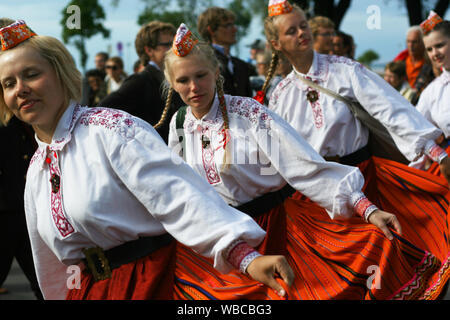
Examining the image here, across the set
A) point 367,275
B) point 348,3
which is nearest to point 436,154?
point 367,275

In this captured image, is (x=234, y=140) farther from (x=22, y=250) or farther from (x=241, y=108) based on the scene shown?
(x=22, y=250)

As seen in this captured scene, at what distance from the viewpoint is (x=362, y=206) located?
9.92 feet

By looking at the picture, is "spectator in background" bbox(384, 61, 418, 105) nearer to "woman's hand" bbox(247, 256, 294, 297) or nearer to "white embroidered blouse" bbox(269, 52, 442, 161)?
"white embroidered blouse" bbox(269, 52, 442, 161)

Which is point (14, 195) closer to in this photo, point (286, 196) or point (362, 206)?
point (286, 196)

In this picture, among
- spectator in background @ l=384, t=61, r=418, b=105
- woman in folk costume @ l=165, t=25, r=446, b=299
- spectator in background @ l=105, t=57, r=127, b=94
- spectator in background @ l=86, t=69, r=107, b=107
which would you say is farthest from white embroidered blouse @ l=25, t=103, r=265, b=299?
spectator in background @ l=105, t=57, r=127, b=94

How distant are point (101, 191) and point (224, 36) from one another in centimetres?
414

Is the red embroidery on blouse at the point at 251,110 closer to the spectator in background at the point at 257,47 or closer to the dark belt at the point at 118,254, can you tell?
the dark belt at the point at 118,254

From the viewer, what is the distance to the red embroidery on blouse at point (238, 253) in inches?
77.5

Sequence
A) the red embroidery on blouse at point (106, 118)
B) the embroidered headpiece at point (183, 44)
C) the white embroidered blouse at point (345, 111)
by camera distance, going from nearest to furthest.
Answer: the red embroidery on blouse at point (106, 118), the embroidered headpiece at point (183, 44), the white embroidered blouse at point (345, 111)

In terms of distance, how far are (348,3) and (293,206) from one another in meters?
14.6

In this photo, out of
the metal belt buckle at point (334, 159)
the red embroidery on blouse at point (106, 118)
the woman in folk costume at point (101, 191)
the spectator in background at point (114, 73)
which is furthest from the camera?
the spectator in background at point (114, 73)

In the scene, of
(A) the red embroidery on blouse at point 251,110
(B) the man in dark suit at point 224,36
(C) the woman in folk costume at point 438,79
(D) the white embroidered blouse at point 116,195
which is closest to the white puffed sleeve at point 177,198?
(D) the white embroidered blouse at point 116,195

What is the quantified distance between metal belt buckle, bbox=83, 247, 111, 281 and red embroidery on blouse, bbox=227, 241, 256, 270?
0.58 meters

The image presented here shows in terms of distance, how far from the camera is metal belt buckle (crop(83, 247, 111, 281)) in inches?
93.4
